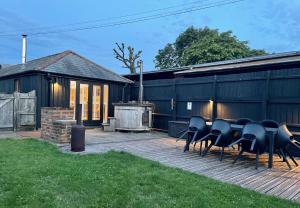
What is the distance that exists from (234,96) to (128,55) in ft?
72.6

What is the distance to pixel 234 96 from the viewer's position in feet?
26.6

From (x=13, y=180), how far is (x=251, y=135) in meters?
4.28

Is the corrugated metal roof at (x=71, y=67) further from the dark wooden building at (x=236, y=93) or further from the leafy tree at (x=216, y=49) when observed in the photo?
the leafy tree at (x=216, y=49)

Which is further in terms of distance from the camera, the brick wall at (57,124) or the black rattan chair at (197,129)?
the brick wall at (57,124)

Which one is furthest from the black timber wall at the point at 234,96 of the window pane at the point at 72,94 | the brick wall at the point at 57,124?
the brick wall at the point at 57,124

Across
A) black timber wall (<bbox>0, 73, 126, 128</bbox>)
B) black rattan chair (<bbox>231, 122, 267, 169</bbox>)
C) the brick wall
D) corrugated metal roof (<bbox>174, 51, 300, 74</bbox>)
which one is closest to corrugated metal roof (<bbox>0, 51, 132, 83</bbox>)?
black timber wall (<bbox>0, 73, 126, 128</bbox>)

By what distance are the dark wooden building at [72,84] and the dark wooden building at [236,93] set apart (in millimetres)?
2026

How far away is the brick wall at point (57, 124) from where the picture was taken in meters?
7.04

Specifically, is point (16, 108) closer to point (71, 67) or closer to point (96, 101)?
point (71, 67)

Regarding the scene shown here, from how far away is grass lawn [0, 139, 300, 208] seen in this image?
121 inches

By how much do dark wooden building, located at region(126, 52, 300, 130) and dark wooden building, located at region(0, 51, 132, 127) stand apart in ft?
6.65

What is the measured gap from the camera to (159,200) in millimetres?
3154

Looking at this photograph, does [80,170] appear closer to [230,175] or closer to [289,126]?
[230,175]

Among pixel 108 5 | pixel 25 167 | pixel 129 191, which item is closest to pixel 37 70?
pixel 25 167
